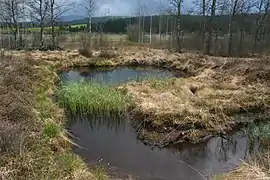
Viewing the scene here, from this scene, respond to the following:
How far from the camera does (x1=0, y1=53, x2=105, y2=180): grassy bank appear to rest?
584 cm

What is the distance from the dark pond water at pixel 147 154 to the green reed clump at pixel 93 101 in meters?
0.97

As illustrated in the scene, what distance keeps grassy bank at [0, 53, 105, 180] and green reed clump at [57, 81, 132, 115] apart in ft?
3.75

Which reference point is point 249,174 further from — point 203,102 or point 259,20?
point 259,20

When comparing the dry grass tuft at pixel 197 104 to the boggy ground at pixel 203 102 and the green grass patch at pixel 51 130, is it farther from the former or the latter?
the green grass patch at pixel 51 130

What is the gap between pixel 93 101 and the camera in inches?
512

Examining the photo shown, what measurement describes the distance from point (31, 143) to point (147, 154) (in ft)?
12.2

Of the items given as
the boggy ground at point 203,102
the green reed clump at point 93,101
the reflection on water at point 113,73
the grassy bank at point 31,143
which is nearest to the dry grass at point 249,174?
the boggy ground at point 203,102

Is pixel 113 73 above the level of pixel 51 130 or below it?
above

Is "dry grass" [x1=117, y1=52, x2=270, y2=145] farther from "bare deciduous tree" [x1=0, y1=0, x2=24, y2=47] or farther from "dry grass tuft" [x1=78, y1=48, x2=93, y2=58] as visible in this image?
"bare deciduous tree" [x1=0, y1=0, x2=24, y2=47]

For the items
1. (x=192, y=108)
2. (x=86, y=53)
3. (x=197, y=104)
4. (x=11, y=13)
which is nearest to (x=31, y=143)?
(x=192, y=108)

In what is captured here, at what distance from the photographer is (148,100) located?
41.8 ft

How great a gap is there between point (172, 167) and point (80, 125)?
4.41 metres

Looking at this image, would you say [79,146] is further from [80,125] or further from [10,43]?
[10,43]

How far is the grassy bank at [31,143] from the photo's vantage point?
19.1 ft
